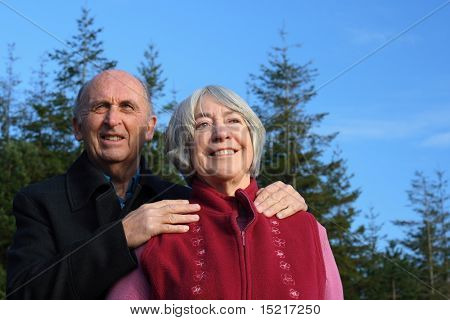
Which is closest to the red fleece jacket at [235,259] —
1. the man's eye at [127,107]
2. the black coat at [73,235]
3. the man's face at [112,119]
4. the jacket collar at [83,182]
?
the black coat at [73,235]

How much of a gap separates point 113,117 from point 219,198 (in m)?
1.26

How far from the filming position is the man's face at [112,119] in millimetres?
3752

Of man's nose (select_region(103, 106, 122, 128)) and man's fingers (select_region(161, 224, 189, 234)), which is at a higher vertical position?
man's nose (select_region(103, 106, 122, 128))

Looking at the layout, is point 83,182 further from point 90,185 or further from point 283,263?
point 283,263

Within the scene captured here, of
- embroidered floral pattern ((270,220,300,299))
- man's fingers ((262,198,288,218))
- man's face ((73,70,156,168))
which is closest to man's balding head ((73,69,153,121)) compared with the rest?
man's face ((73,70,156,168))

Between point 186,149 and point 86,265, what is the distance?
706 millimetres

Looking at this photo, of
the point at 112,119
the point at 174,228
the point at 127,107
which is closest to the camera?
the point at 174,228

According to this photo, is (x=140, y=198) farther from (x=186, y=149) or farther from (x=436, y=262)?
(x=436, y=262)

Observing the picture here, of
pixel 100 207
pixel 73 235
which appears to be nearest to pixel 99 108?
pixel 100 207

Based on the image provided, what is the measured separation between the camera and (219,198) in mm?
2770

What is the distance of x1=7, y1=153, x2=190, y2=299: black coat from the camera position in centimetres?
281

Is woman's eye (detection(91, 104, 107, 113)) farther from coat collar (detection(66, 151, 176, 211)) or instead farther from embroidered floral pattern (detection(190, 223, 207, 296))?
embroidered floral pattern (detection(190, 223, 207, 296))

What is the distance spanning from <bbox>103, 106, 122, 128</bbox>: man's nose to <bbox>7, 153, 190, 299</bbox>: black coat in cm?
26
